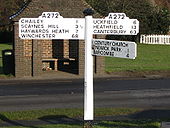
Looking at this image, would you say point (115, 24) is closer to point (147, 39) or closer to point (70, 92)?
point (70, 92)

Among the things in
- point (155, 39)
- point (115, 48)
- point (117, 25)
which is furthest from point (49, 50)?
point (155, 39)

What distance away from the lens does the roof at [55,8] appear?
76.5 ft

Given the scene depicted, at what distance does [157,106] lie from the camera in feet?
48.6

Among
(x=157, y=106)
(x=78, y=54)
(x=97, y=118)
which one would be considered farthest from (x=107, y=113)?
(x=78, y=54)

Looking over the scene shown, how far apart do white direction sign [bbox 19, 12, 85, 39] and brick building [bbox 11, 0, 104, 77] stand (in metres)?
14.3

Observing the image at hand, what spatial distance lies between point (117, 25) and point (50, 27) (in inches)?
43.3

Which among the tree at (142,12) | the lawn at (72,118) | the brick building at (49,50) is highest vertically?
the tree at (142,12)

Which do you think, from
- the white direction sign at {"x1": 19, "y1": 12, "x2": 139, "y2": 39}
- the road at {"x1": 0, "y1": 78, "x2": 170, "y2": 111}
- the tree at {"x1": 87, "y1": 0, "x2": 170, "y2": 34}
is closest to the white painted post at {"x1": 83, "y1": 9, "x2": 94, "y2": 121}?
the white direction sign at {"x1": 19, "y1": 12, "x2": 139, "y2": 39}

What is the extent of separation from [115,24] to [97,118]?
464 centimetres

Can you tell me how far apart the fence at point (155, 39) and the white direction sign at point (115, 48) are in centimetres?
4375

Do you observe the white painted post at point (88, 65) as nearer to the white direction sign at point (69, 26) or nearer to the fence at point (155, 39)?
the white direction sign at point (69, 26)

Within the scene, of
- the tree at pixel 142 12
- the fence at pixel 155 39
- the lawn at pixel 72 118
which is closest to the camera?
the lawn at pixel 72 118

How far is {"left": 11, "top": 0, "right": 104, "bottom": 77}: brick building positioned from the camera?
75.4ft

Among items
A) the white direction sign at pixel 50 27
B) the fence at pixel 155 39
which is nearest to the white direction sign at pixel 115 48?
the white direction sign at pixel 50 27
